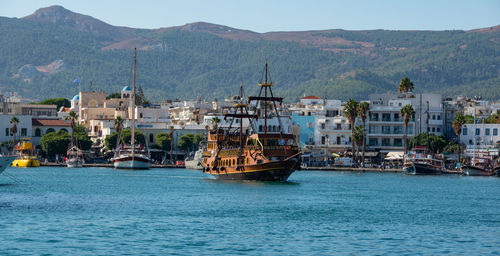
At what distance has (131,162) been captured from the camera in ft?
407

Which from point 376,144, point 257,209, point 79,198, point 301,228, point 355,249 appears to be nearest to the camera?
point 355,249

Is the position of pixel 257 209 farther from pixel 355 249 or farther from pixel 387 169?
pixel 387 169

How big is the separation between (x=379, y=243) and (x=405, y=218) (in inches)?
480

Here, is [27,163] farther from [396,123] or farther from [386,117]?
[396,123]

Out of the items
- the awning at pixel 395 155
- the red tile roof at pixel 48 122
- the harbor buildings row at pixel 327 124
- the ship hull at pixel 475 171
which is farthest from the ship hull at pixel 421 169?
the red tile roof at pixel 48 122

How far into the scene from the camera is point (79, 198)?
64.6 metres

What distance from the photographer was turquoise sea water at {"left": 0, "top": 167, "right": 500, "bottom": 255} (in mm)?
40312

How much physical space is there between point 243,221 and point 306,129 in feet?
344

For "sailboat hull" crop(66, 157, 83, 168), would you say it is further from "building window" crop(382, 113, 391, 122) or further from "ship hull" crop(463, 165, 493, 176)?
"ship hull" crop(463, 165, 493, 176)

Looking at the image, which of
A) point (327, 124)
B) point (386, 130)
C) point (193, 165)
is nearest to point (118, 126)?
point (193, 165)

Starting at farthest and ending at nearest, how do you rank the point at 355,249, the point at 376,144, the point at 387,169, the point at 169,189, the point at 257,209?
the point at 376,144 → the point at 387,169 → the point at 169,189 → the point at 257,209 → the point at 355,249

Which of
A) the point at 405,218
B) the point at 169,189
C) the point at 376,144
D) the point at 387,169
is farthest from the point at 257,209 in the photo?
the point at 376,144

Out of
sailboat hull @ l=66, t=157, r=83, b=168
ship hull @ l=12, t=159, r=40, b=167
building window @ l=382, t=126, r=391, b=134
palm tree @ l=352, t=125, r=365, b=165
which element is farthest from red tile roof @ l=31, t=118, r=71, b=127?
building window @ l=382, t=126, r=391, b=134

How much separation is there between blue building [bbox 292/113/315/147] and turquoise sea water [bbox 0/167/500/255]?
72.8 m
